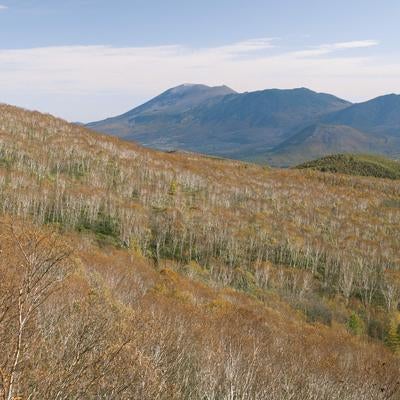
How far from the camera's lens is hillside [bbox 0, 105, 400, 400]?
40.3ft

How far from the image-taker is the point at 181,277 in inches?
2004

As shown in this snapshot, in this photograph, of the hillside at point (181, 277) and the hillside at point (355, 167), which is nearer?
the hillside at point (181, 277)

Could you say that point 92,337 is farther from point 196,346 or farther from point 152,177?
point 152,177

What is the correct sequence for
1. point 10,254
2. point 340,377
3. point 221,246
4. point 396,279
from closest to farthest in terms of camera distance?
point 10,254, point 340,377, point 396,279, point 221,246

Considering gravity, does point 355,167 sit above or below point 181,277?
above

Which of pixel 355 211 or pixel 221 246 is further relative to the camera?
pixel 355 211

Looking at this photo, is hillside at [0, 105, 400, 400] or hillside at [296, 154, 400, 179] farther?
hillside at [296, 154, 400, 179]

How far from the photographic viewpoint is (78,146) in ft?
321

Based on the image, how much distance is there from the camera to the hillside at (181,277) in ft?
40.3

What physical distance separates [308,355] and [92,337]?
58.1 feet

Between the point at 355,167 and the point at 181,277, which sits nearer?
the point at 181,277

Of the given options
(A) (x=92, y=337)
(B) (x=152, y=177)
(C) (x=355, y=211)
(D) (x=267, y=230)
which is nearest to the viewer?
(A) (x=92, y=337)

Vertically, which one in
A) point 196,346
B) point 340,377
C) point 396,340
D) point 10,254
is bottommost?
point 396,340

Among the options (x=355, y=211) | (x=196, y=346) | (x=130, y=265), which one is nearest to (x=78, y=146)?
(x=130, y=265)
